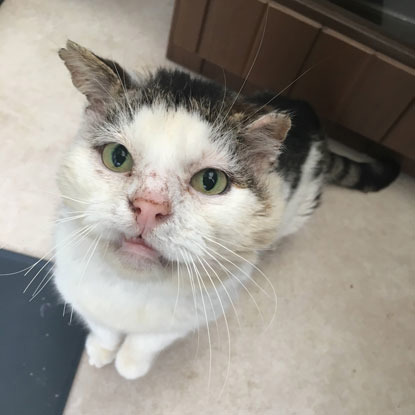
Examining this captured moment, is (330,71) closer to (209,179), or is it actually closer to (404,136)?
(404,136)

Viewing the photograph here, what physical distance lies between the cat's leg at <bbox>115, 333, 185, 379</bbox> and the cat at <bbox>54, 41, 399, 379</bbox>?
92 mm

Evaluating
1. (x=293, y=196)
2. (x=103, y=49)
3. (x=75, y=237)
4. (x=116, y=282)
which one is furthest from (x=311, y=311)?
(x=103, y=49)

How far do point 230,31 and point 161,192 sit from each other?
1055 millimetres

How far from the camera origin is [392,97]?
57.4 inches

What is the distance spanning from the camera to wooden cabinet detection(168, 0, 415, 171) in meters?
1.38

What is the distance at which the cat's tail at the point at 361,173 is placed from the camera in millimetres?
1546

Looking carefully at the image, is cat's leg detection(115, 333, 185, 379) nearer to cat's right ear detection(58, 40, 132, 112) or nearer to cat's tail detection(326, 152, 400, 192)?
cat's right ear detection(58, 40, 132, 112)

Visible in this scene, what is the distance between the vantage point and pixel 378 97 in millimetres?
1481

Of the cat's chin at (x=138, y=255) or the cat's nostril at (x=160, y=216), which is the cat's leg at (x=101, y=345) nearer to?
the cat's chin at (x=138, y=255)

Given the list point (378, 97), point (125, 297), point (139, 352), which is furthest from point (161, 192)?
point (378, 97)

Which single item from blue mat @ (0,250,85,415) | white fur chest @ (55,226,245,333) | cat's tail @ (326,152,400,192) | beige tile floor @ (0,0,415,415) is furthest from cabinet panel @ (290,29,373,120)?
blue mat @ (0,250,85,415)

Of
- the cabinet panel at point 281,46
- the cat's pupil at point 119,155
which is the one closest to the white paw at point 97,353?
the cat's pupil at point 119,155

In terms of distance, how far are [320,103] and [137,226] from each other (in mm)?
1181

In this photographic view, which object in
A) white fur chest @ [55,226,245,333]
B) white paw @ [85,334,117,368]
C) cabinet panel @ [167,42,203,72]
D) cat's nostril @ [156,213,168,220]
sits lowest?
white paw @ [85,334,117,368]
